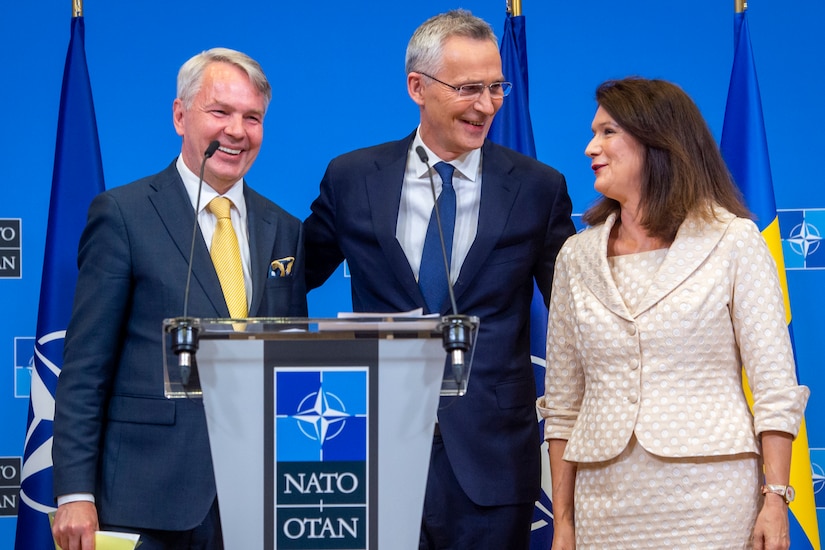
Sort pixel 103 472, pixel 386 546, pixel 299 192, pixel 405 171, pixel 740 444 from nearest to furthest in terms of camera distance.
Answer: pixel 386 546, pixel 740 444, pixel 103 472, pixel 405 171, pixel 299 192

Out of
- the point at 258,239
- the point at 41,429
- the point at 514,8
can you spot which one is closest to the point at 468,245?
the point at 258,239

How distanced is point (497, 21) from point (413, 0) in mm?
338

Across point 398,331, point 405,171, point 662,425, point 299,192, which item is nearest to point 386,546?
point 398,331

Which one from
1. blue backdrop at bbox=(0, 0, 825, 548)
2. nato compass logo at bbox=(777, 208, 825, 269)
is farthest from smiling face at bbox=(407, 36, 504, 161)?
nato compass logo at bbox=(777, 208, 825, 269)

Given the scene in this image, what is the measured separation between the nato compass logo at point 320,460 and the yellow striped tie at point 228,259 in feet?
2.24

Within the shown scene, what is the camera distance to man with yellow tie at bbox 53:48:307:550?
7.66 ft

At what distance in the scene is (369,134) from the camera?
3.99 m

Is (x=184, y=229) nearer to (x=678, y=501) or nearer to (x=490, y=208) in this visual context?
(x=490, y=208)

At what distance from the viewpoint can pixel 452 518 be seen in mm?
2531

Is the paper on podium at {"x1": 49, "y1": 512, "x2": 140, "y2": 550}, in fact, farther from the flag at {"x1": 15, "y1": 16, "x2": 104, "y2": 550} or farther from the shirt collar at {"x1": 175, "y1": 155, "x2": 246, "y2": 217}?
the flag at {"x1": 15, "y1": 16, "x2": 104, "y2": 550}

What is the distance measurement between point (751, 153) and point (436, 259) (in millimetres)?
1552

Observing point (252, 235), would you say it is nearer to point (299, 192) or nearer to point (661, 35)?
point (299, 192)

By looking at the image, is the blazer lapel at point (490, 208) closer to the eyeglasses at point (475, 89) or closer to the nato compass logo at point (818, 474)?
the eyeglasses at point (475, 89)

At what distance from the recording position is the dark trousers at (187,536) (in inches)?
92.3
